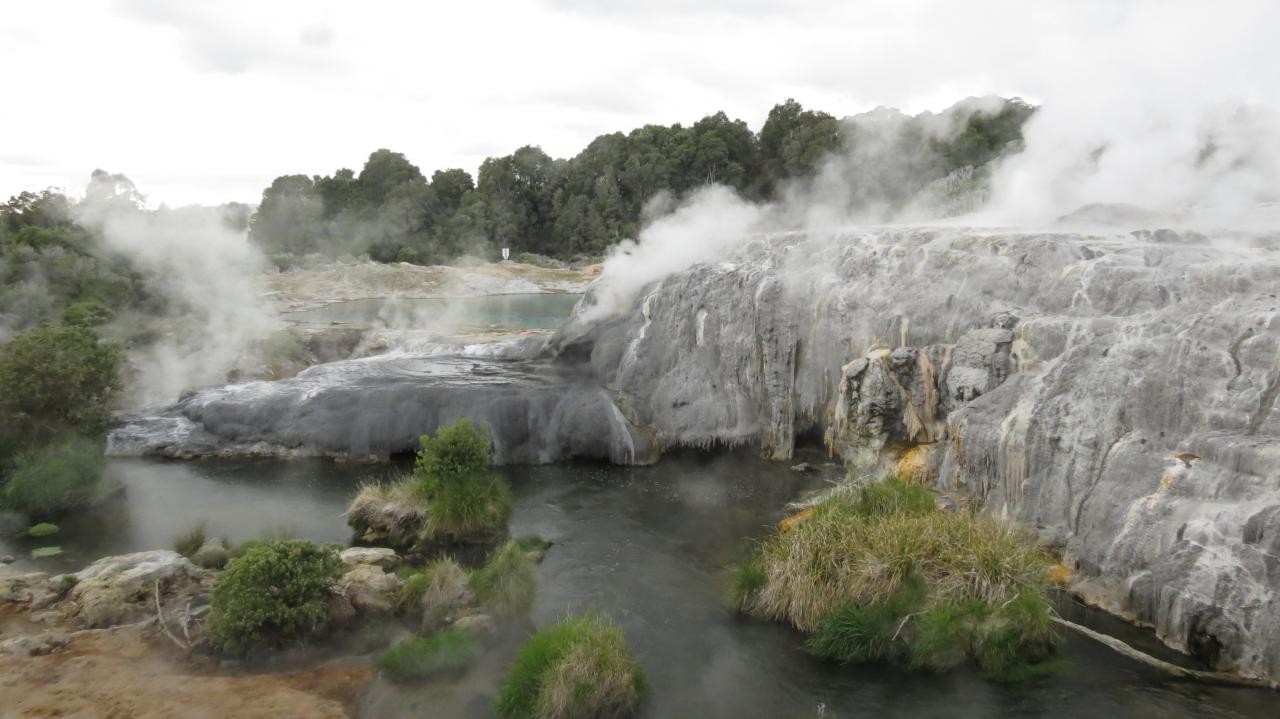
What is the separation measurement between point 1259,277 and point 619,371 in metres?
13.6

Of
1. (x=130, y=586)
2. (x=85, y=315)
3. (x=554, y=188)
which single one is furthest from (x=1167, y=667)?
(x=554, y=188)

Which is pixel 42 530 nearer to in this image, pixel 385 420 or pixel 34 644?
pixel 34 644

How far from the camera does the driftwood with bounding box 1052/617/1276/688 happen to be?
924 centimetres

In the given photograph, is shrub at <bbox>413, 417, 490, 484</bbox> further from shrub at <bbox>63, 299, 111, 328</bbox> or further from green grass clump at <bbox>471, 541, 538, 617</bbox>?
shrub at <bbox>63, 299, 111, 328</bbox>

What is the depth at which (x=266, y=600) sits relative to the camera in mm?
10695

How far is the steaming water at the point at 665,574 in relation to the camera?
9.57 m

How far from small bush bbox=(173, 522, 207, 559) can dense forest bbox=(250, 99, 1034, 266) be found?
42.7 metres

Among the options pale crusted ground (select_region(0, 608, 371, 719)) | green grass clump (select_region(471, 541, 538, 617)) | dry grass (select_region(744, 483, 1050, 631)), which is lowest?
pale crusted ground (select_region(0, 608, 371, 719))

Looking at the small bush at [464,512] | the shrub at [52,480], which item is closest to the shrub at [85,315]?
the shrub at [52,480]

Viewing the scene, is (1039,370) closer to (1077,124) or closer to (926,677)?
(926,677)

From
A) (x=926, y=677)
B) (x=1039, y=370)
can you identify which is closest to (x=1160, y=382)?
(x=1039, y=370)

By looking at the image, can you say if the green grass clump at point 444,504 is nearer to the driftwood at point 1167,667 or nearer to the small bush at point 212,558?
the small bush at point 212,558

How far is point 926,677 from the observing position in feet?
33.0

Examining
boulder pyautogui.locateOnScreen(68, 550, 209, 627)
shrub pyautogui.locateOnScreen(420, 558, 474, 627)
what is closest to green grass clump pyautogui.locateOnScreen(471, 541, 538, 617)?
shrub pyautogui.locateOnScreen(420, 558, 474, 627)
